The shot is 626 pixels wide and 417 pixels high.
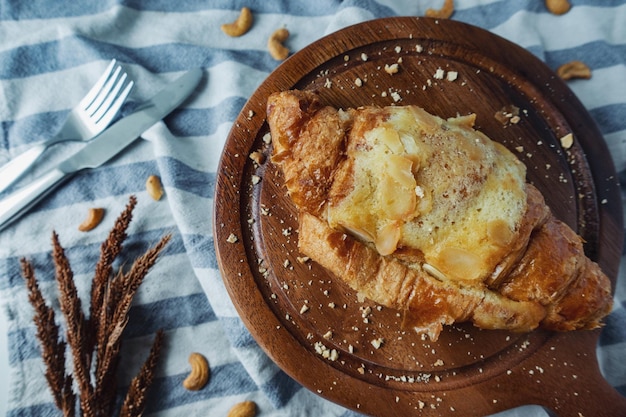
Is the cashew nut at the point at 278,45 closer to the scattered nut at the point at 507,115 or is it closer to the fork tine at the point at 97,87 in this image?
the fork tine at the point at 97,87

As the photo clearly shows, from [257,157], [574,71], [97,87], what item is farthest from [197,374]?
[574,71]

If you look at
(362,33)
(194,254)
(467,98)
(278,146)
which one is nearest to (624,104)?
(467,98)

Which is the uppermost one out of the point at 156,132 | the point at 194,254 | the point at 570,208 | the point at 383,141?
the point at 383,141

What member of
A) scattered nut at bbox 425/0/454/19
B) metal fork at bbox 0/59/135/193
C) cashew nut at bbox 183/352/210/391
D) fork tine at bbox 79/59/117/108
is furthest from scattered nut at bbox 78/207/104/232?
scattered nut at bbox 425/0/454/19

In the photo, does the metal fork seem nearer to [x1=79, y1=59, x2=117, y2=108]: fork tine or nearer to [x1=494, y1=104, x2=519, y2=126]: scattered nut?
[x1=79, y1=59, x2=117, y2=108]: fork tine

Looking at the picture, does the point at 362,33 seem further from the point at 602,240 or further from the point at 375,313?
the point at 602,240

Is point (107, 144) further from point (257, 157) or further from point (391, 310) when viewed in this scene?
point (391, 310)

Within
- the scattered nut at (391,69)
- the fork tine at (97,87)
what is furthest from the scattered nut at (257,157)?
the fork tine at (97,87)
